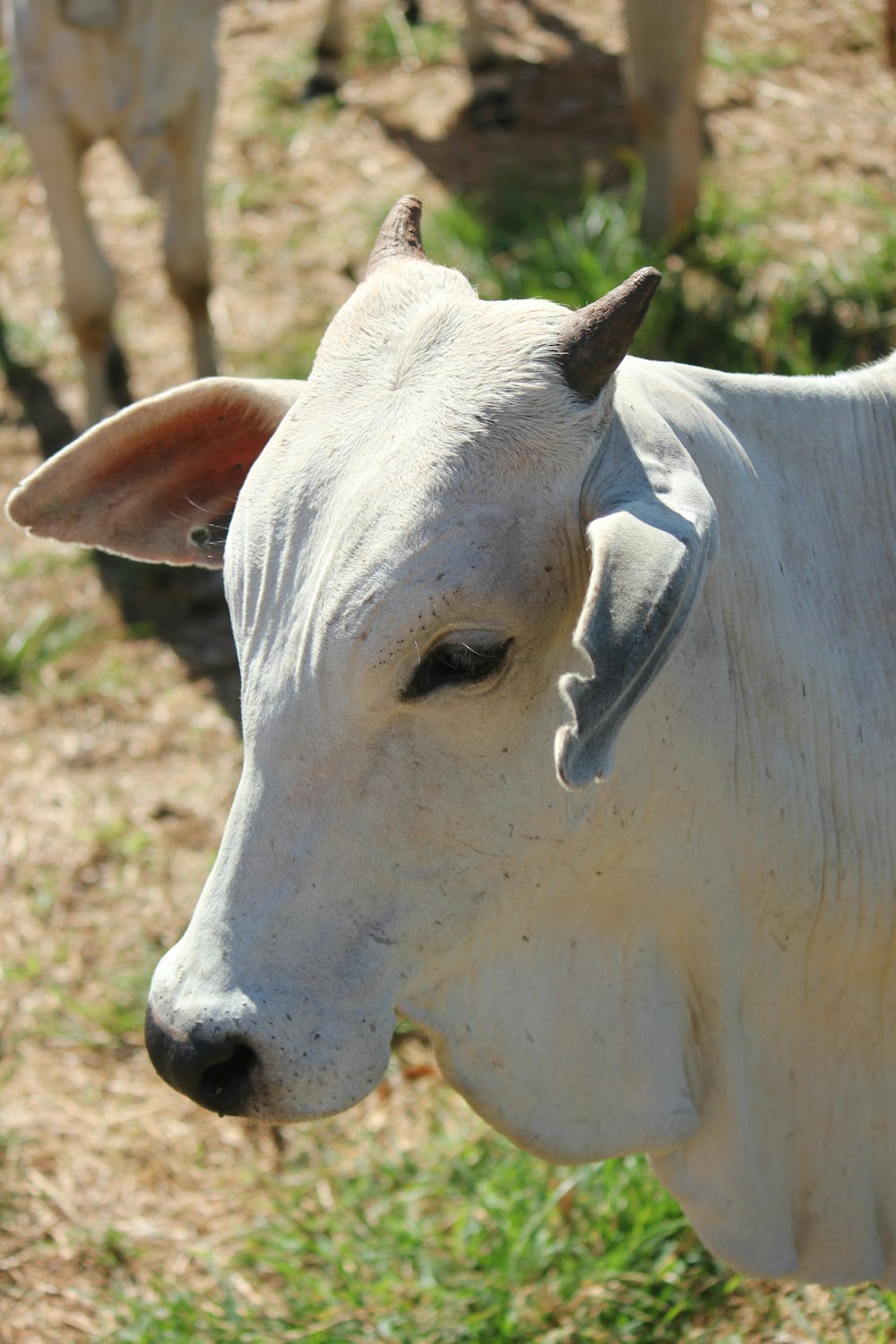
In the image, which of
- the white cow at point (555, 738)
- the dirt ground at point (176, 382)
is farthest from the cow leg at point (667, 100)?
the white cow at point (555, 738)

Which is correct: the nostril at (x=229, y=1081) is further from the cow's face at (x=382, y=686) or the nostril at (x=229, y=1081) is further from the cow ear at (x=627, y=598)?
the cow ear at (x=627, y=598)

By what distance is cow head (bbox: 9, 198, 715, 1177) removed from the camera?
159 centimetres

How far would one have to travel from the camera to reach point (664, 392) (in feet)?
6.00

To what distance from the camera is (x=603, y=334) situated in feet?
5.25

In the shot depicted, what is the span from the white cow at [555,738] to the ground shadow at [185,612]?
2.51m

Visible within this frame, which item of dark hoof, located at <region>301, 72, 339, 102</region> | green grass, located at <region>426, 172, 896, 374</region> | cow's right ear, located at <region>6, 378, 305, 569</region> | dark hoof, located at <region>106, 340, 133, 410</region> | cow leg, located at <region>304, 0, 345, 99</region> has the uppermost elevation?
cow's right ear, located at <region>6, 378, 305, 569</region>

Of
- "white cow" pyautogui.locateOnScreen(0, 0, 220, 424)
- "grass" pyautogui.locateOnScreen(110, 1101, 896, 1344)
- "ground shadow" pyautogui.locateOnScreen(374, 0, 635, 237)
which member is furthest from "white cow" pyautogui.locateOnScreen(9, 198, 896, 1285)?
"ground shadow" pyautogui.locateOnScreen(374, 0, 635, 237)

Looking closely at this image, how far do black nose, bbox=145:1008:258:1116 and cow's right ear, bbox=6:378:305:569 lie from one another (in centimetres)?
74

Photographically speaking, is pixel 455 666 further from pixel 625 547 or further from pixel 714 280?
pixel 714 280

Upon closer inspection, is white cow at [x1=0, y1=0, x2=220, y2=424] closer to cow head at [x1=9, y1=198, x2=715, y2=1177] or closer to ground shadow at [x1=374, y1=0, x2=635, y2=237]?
ground shadow at [x1=374, y1=0, x2=635, y2=237]

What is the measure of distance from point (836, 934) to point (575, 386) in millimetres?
848

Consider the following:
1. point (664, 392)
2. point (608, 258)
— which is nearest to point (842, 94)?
point (608, 258)

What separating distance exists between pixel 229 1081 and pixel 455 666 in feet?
1.84

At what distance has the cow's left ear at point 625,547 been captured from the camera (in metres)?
1.40
